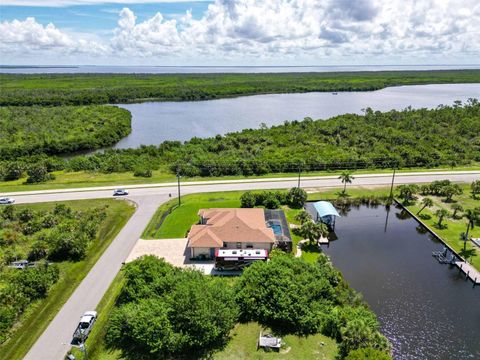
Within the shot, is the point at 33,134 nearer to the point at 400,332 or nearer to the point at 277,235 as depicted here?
the point at 277,235

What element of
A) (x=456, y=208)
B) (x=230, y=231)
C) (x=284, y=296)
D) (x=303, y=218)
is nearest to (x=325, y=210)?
(x=303, y=218)

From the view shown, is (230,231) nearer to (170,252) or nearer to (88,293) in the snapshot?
(170,252)

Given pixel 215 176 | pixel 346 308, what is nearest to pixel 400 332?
pixel 346 308

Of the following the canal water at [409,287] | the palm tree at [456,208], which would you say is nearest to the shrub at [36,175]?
the canal water at [409,287]

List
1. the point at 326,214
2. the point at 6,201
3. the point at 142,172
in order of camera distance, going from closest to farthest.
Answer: the point at 326,214 < the point at 6,201 < the point at 142,172

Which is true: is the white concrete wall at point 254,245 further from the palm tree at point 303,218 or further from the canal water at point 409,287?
the palm tree at point 303,218

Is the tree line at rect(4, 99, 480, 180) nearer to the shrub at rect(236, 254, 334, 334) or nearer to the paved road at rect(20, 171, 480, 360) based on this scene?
the paved road at rect(20, 171, 480, 360)
